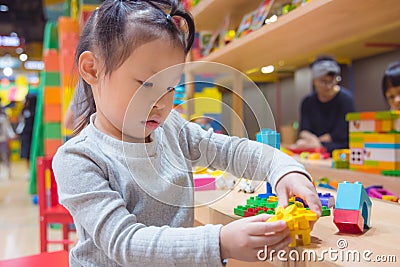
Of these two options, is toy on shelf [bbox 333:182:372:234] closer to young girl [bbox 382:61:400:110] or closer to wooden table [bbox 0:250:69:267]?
wooden table [bbox 0:250:69:267]

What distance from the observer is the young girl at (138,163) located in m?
0.50

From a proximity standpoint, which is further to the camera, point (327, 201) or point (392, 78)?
point (392, 78)

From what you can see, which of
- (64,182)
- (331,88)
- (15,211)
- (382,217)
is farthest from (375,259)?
(15,211)

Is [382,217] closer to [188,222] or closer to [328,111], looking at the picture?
[188,222]

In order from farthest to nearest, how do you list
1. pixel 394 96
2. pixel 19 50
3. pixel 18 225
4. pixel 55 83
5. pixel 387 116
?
pixel 19 50 < pixel 55 83 < pixel 18 225 < pixel 394 96 < pixel 387 116

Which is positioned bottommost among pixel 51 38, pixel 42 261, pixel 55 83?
pixel 42 261

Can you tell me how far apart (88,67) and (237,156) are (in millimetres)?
274

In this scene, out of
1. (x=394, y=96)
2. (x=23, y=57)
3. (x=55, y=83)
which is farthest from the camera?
(x=23, y=57)

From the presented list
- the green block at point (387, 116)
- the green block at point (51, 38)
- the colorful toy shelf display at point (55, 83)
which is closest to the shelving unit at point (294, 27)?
the green block at point (387, 116)

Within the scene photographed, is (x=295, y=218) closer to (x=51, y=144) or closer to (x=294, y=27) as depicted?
(x=294, y=27)

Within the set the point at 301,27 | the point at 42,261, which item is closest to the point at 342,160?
the point at 301,27

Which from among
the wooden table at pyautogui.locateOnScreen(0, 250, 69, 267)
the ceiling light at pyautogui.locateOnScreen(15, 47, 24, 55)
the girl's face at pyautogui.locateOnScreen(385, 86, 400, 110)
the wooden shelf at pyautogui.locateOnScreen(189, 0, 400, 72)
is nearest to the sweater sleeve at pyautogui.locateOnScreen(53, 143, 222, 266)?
the wooden shelf at pyautogui.locateOnScreen(189, 0, 400, 72)

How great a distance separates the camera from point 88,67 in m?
0.63

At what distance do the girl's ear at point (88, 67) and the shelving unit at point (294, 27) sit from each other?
134 millimetres
